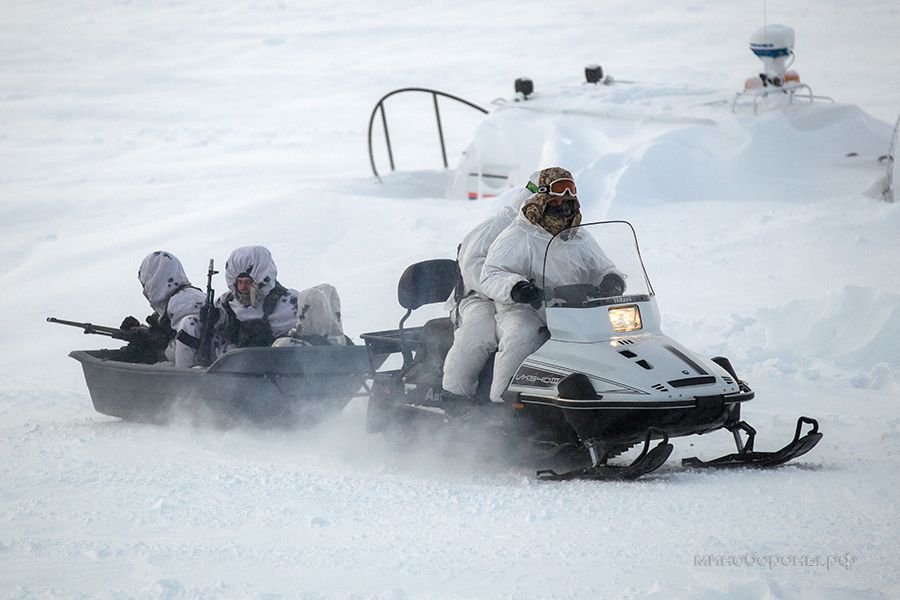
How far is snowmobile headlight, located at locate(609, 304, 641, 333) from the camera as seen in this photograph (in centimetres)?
542

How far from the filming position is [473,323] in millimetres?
5797

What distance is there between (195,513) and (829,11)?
31955mm

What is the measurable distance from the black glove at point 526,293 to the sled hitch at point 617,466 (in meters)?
0.71

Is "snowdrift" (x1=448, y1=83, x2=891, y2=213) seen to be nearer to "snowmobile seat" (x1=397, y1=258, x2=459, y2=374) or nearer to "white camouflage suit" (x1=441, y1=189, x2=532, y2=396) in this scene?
"snowmobile seat" (x1=397, y1=258, x2=459, y2=374)

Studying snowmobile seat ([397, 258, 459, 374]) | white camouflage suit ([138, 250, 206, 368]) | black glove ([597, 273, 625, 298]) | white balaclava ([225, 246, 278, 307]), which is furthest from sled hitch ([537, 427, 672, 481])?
white camouflage suit ([138, 250, 206, 368])

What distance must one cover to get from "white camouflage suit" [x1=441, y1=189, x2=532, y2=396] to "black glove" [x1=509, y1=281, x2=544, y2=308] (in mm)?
359

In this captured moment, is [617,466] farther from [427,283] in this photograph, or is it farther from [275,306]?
[275,306]

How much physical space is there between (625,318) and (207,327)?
2.66m

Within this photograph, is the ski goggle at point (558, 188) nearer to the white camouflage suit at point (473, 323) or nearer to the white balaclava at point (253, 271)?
the white camouflage suit at point (473, 323)

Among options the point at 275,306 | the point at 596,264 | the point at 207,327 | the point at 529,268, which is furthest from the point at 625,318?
the point at 207,327

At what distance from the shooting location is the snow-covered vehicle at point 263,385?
644 cm

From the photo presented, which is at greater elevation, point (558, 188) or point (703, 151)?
point (558, 188)

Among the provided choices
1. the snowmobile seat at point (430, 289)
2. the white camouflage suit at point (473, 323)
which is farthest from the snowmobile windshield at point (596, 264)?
the snowmobile seat at point (430, 289)

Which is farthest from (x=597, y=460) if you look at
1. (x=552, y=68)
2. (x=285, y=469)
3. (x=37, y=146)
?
(x=552, y=68)
